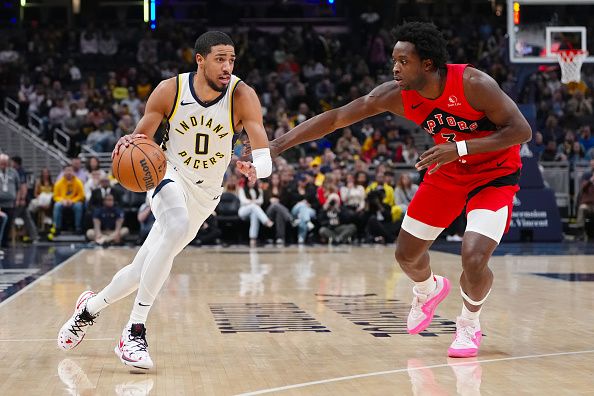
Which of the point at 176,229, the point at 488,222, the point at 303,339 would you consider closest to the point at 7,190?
the point at 303,339

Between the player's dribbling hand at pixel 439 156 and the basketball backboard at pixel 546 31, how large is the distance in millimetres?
11832

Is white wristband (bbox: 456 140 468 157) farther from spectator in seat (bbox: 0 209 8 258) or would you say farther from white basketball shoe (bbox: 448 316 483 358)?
spectator in seat (bbox: 0 209 8 258)

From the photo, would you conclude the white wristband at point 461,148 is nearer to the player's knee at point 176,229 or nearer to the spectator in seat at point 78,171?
the player's knee at point 176,229

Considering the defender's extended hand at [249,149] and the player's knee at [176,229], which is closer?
the player's knee at [176,229]

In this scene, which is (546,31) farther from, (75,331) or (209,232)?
(75,331)

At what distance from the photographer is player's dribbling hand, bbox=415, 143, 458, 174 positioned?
577 cm

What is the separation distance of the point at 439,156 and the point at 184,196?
1.52m

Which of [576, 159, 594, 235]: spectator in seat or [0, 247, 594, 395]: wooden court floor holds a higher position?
[576, 159, 594, 235]: spectator in seat

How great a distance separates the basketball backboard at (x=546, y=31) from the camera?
1720cm

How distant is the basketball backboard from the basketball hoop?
9 cm

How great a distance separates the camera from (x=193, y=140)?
6.03m

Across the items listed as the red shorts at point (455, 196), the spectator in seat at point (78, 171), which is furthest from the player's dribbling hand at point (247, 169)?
the spectator in seat at point (78, 171)

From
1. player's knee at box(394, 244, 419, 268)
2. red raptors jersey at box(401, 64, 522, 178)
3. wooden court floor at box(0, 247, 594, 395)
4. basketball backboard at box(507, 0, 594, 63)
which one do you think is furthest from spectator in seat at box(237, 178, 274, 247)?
red raptors jersey at box(401, 64, 522, 178)

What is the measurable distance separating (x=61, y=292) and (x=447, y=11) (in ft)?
75.9
